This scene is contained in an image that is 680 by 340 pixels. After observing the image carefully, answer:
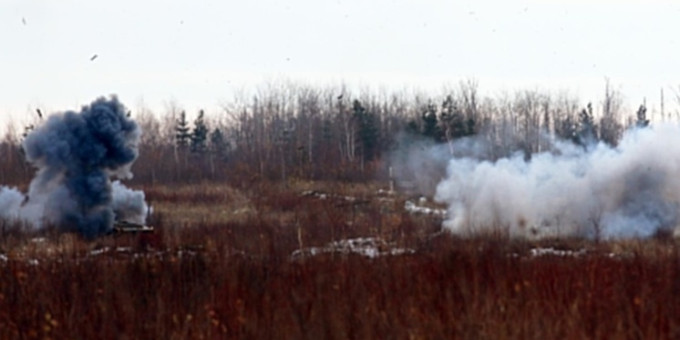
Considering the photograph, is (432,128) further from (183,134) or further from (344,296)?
(344,296)

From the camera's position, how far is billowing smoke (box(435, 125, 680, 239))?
27.6 m

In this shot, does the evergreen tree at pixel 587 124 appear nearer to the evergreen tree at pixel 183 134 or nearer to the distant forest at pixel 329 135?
the distant forest at pixel 329 135

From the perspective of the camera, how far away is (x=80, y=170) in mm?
35344

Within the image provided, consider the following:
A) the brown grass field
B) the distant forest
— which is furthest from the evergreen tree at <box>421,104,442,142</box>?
the brown grass field

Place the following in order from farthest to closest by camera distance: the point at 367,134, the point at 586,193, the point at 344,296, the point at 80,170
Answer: the point at 367,134
the point at 80,170
the point at 586,193
the point at 344,296

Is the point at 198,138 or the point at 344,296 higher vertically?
the point at 198,138

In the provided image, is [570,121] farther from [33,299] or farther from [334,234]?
[33,299]

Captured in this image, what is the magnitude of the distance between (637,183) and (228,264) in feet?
55.2

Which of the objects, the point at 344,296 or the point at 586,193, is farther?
the point at 586,193

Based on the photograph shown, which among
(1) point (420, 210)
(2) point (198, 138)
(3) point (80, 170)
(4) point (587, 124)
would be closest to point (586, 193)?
(1) point (420, 210)

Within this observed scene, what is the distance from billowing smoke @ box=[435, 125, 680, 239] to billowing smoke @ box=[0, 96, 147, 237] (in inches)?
496

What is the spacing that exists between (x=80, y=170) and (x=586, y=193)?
17.9 meters

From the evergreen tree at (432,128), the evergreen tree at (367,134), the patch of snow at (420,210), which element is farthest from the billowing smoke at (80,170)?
the evergreen tree at (367,134)

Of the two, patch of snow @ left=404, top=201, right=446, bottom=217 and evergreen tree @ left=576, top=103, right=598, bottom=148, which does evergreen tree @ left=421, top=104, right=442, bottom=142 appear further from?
patch of snow @ left=404, top=201, right=446, bottom=217
